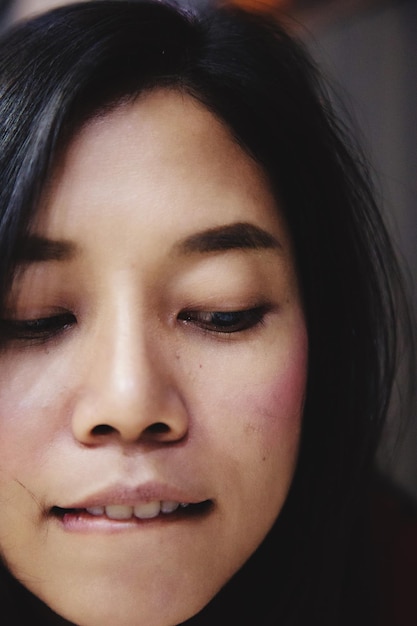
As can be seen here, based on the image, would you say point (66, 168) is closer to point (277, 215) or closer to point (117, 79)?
point (117, 79)

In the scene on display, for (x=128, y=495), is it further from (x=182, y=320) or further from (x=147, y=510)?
(x=182, y=320)

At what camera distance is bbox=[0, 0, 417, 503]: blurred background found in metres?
1.96

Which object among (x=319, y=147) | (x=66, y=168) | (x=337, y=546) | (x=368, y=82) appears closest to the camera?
(x=66, y=168)

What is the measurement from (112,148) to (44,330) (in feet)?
0.77

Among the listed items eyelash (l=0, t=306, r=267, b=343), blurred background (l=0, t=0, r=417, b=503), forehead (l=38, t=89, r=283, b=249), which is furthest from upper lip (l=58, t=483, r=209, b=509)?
blurred background (l=0, t=0, r=417, b=503)

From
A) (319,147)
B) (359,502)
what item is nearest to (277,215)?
(319,147)

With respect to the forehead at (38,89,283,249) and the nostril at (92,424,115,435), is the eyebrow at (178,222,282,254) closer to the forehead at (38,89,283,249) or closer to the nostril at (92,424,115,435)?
the forehead at (38,89,283,249)

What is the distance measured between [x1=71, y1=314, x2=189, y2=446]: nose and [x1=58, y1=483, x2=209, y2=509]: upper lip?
52 millimetres

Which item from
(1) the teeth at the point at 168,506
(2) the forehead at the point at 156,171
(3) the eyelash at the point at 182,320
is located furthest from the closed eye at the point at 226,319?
(1) the teeth at the point at 168,506

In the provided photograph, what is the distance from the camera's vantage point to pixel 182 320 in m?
0.86

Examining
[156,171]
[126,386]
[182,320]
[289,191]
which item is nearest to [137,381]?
[126,386]

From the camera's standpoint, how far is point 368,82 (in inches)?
81.0

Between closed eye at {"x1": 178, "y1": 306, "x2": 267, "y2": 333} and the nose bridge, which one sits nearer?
the nose bridge

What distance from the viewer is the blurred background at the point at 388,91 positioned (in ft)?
6.41
